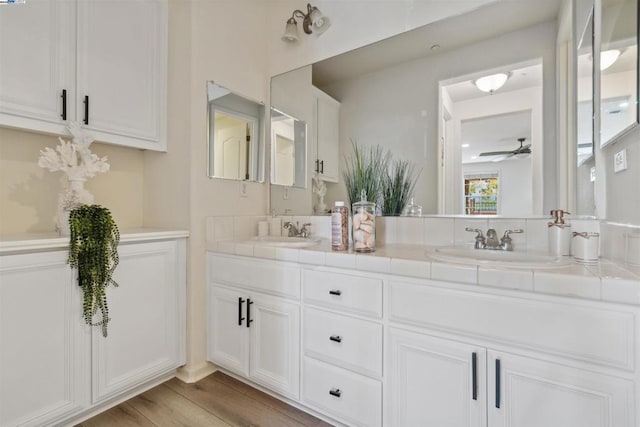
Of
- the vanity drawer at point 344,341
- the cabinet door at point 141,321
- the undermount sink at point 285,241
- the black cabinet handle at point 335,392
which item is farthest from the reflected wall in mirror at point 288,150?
the black cabinet handle at point 335,392

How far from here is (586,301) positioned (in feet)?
2.83

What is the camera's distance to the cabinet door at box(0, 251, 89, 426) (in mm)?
1191

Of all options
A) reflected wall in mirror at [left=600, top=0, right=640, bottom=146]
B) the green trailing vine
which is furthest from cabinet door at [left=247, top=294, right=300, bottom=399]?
reflected wall in mirror at [left=600, top=0, right=640, bottom=146]

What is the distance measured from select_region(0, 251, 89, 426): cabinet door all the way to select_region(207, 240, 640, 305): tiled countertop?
1066mm

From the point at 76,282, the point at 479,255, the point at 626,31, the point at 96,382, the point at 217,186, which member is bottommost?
the point at 96,382

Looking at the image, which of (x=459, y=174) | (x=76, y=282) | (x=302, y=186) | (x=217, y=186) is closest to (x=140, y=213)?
(x=217, y=186)

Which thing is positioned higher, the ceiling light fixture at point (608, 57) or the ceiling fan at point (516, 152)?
the ceiling light fixture at point (608, 57)

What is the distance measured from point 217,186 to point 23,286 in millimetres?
995

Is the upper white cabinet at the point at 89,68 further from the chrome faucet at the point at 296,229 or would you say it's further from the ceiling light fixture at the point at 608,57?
Result: the ceiling light fixture at the point at 608,57

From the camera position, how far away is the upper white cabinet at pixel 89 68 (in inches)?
52.4

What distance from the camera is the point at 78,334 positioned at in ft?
4.52

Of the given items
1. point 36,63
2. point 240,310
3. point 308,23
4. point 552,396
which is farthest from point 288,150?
point 552,396

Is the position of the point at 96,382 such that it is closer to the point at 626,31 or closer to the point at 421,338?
the point at 421,338

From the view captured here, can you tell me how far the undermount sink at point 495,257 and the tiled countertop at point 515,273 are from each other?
0.12ft
